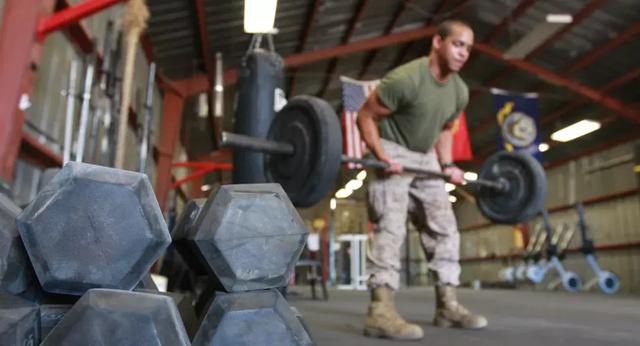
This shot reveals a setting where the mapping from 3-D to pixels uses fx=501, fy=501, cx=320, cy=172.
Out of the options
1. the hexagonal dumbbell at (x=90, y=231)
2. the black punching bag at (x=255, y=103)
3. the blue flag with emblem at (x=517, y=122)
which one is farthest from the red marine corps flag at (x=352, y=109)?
the hexagonal dumbbell at (x=90, y=231)

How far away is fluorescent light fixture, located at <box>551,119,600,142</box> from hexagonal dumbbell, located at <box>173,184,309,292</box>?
305 inches

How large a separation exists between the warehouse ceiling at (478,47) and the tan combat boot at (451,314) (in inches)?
142

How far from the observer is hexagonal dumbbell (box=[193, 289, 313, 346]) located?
24.0 inches

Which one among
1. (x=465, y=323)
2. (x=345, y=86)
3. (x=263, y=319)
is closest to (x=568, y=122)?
(x=345, y=86)

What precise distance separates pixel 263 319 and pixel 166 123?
6.03 meters

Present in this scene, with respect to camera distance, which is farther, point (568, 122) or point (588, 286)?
point (568, 122)

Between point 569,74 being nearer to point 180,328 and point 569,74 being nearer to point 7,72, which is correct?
point 7,72

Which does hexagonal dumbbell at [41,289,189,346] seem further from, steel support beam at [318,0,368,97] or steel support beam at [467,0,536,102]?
steel support beam at [467,0,536,102]

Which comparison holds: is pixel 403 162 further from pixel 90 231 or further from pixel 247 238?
pixel 90 231

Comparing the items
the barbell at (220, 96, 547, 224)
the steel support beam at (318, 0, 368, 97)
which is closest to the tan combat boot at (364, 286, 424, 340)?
the barbell at (220, 96, 547, 224)

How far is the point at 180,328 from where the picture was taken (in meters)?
0.55

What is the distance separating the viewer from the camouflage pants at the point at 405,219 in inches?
66.9

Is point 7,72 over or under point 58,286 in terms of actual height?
over

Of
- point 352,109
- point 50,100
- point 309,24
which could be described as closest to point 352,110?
point 352,109
